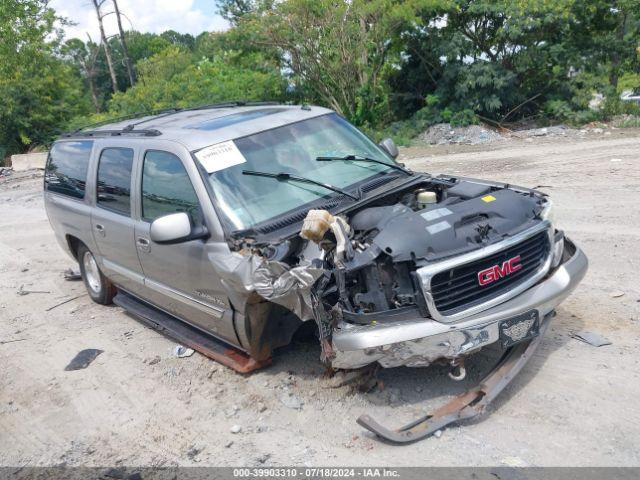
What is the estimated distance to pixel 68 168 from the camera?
6172 millimetres

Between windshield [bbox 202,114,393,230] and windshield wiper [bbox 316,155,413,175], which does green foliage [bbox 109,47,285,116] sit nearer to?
windshield [bbox 202,114,393,230]

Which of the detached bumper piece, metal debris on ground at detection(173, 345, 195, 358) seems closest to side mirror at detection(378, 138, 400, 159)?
the detached bumper piece

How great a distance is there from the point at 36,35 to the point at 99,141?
24.3 metres

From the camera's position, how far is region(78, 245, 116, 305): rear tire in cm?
617

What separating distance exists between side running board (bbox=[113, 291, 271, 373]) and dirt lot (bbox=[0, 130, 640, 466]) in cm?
14

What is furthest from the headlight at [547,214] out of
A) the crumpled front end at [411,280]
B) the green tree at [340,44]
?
the green tree at [340,44]

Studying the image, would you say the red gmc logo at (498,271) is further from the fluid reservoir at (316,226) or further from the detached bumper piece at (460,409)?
the fluid reservoir at (316,226)

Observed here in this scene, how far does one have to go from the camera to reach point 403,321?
3428 millimetres

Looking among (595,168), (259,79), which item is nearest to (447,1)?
(259,79)

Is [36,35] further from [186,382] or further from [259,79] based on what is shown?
[186,382]

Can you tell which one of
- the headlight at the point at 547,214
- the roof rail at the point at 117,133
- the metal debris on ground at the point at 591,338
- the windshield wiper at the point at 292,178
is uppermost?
the roof rail at the point at 117,133

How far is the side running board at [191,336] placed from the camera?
14.5ft

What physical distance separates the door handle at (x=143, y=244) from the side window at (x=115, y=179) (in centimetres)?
29

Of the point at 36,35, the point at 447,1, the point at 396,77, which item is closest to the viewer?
the point at 447,1
